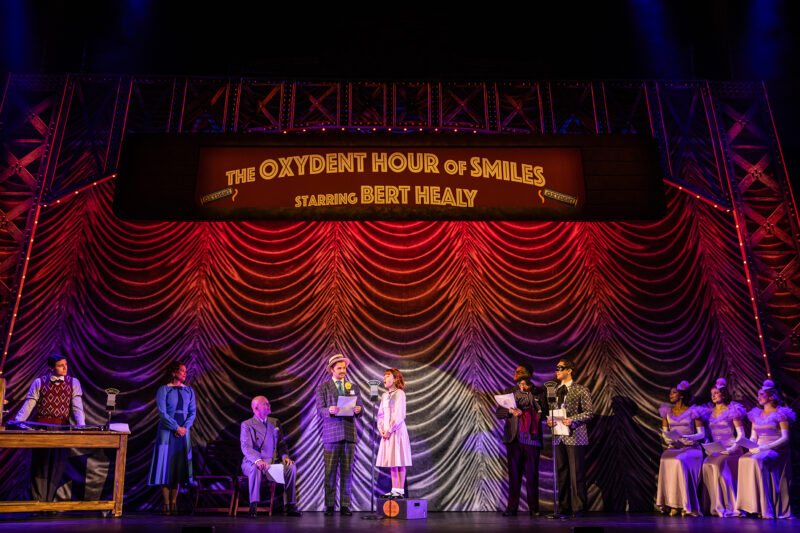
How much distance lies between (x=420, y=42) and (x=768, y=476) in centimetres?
682

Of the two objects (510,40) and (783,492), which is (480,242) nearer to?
(510,40)

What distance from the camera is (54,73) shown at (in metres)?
8.51

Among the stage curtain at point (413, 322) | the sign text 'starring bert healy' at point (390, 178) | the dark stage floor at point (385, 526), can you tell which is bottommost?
the dark stage floor at point (385, 526)

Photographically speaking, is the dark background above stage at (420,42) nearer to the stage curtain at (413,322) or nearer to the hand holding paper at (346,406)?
the stage curtain at (413,322)

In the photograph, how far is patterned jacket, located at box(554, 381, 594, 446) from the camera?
6848mm

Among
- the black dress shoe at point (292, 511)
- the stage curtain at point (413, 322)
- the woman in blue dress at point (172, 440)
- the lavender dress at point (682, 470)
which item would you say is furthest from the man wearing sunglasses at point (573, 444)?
the woman in blue dress at point (172, 440)

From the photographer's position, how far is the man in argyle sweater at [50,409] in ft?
22.3

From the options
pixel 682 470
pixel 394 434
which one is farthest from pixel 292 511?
pixel 682 470

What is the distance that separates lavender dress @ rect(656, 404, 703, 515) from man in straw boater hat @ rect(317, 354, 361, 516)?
139 inches

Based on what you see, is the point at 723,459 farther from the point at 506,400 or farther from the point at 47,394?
the point at 47,394

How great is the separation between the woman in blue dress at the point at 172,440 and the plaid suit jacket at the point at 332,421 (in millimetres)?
1435

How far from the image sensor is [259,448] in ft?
23.6

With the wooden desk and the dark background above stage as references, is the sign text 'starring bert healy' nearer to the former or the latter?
the dark background above stage

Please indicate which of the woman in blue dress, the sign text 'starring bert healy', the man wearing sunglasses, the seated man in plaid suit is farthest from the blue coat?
the man wearing sunglasses
